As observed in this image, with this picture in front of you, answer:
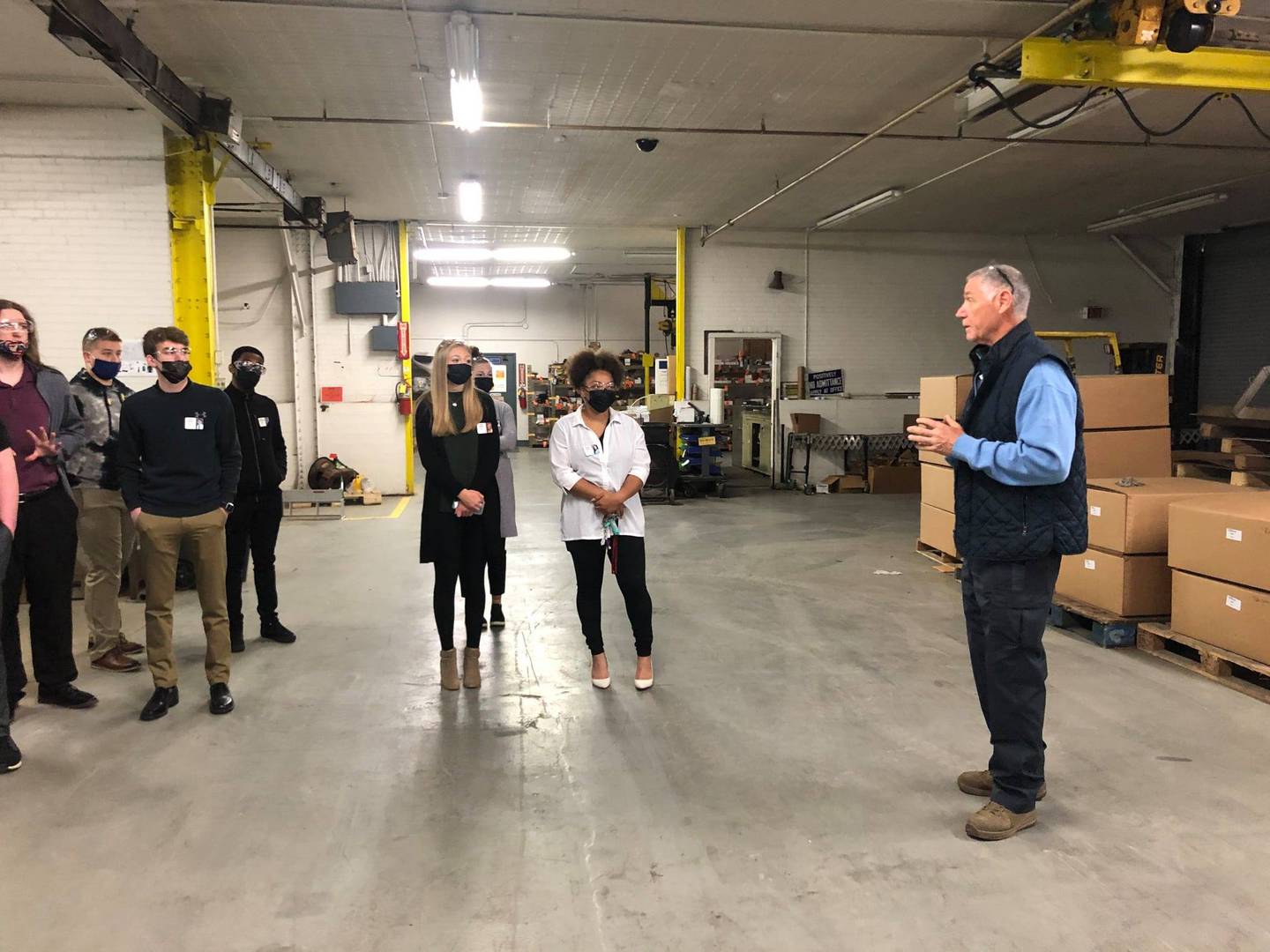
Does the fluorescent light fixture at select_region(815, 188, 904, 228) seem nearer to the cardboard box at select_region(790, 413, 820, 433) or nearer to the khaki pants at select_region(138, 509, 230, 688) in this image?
the cardboard box at select_region(790, 413, 820, 433)

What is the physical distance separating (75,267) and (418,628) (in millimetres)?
4064

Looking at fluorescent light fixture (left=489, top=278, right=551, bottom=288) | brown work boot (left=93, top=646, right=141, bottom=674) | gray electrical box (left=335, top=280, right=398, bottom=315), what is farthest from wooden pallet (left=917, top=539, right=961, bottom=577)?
fluorescent light fixture (left=489, top=278, right=551, bottom=288)

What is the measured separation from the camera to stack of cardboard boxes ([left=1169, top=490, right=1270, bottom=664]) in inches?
145

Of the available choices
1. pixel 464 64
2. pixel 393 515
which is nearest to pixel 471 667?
pixel 464 64

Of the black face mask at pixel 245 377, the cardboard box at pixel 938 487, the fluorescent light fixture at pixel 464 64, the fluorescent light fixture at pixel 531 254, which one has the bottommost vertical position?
the cardboard box at pixel 938 487

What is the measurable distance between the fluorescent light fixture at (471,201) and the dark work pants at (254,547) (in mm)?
5439

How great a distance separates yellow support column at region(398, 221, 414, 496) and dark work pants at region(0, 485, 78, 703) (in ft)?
22.6

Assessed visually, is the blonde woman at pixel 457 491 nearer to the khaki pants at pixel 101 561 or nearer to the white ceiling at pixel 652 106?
the khaki pants at pixel 101 561

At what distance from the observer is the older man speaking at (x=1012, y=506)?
2.33m

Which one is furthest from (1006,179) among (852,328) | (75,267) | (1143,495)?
(75,267)

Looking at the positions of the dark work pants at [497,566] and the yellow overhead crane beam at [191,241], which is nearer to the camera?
the dark work pants at [497,566]

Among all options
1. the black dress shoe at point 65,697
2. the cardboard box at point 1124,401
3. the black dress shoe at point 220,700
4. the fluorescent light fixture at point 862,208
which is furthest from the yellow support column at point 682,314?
the black dress shoe at point 65,697

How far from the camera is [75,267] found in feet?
20.0

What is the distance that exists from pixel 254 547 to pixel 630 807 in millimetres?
2826
